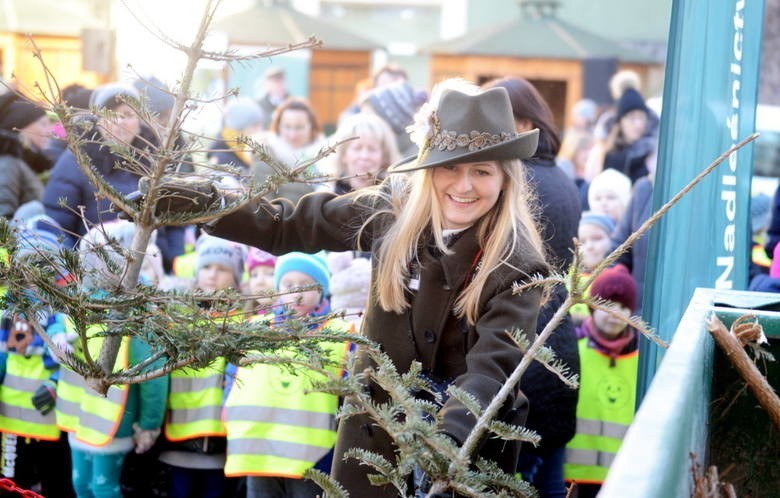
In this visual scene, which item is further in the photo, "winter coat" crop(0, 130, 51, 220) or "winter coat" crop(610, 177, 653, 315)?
"winter coat" crop(0, 130, 51, 220)

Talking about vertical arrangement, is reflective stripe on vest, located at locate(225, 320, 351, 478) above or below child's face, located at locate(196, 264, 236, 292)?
below

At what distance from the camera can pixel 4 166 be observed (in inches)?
276

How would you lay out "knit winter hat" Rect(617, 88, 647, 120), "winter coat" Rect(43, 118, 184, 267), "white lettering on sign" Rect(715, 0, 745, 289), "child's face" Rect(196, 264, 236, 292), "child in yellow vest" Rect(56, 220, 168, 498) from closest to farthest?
"white lettering on sign" Rect(715, 0, 745, 289) → "child in yellow vest" Rect(56, 220, 168, 498) → "child's face" Rect(196, 264, 236, 292) → "winter coat" Rect(43, 118, 184, 267) → "knit winter hat" Rect(617, 88, 647, 120)

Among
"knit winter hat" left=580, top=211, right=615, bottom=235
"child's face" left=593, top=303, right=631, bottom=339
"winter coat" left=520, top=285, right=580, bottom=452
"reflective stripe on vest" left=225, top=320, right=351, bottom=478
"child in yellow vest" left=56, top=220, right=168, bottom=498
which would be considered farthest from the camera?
"knit winter hat" left=580, top=211, right=615, bottom=235

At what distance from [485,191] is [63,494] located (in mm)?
3684

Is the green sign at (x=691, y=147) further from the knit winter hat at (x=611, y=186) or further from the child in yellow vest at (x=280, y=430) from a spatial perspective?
the knit winter hat at (x=611, y=186)

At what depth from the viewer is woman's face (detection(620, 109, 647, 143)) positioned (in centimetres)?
833

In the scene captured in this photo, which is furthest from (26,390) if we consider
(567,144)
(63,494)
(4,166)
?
(567,144)

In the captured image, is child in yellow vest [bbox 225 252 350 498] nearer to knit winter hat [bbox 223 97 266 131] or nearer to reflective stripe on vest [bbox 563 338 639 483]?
reflective stripe on vest [bbox 563 338 639 483]

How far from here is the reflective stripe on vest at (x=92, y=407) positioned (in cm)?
518

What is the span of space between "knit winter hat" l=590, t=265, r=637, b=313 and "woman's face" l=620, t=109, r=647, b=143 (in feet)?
10.0

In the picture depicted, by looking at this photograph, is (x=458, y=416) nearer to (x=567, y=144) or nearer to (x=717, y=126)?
(x=717, y=126)

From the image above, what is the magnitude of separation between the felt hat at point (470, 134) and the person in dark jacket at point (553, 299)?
1094 millimetres

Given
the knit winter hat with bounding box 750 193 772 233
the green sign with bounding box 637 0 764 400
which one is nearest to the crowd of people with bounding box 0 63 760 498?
the green sign with bounding box 637 0 764 400
